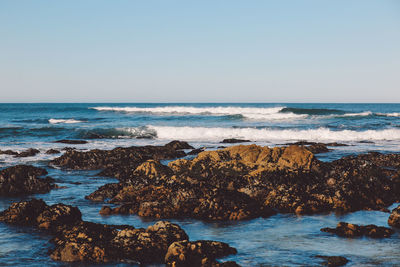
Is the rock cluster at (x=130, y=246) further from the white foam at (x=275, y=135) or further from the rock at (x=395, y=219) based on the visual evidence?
the white foam at (x=275, y=135)

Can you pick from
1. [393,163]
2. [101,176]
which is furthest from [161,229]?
[393,163]

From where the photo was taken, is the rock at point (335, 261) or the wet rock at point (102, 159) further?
the wet rock at point (102, 159)

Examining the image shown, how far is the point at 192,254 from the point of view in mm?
5727

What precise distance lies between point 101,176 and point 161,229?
26.5 feet

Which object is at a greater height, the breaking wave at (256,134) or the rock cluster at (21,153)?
the breaking wave at (256,134)

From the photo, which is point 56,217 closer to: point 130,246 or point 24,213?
point 24,213

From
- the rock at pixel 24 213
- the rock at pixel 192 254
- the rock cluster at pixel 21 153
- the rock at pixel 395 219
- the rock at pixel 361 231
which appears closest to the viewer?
the rock at pixel 192 254

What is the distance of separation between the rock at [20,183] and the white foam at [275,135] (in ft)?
58.2

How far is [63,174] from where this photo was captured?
14.5 meters

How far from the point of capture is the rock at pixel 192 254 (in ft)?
18.5

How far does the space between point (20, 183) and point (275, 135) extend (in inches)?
886

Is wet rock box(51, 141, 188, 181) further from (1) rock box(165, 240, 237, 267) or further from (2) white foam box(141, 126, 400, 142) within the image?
(2) white foam box(141, 126, 400, 142)

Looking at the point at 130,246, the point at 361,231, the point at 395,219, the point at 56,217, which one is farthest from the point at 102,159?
A: the point at 395,219

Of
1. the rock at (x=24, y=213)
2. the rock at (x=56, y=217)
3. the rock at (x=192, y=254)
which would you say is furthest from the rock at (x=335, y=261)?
the rock at (x=24, y=213)
